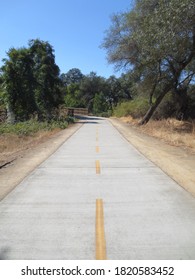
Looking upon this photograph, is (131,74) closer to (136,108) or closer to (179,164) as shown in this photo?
(136,108)

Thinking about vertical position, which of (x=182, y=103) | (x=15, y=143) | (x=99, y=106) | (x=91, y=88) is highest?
(x=91, y=88)

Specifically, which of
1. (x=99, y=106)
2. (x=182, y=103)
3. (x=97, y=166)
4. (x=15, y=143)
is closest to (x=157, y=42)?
(x=15, y=143)

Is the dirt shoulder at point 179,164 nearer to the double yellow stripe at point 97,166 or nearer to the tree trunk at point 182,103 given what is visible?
the double yellow stripe at point 97,166

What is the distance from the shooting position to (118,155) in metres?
15.8

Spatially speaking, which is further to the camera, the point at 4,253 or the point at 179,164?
the point at 179,164

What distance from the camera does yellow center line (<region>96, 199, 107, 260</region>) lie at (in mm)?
5262

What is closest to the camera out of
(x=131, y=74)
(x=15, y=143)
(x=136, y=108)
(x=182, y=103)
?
(x=15, y=143)

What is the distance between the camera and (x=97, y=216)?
707 cm

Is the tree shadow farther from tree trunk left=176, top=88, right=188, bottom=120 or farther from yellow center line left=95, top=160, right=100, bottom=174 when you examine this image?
tree trunk left=176, top=88, right=188, bottom=120

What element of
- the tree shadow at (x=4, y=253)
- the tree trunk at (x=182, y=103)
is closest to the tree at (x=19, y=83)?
the tree trunk at (x=182, y=103)

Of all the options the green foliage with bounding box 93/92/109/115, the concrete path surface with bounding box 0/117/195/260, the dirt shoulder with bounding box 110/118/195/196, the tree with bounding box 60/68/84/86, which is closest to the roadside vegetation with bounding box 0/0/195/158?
the dirt shoulder with bounding box 110/118/195/196

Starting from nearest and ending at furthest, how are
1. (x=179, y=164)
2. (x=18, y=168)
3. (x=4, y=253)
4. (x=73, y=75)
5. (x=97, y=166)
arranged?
(x=4, y=253) → (x=18, y=168) → (x=97, y=166) → (x=179, y=164) → (x=73, y=75)

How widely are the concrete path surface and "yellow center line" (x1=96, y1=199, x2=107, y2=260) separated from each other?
14 millimetres

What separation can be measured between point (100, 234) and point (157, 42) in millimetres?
20065
